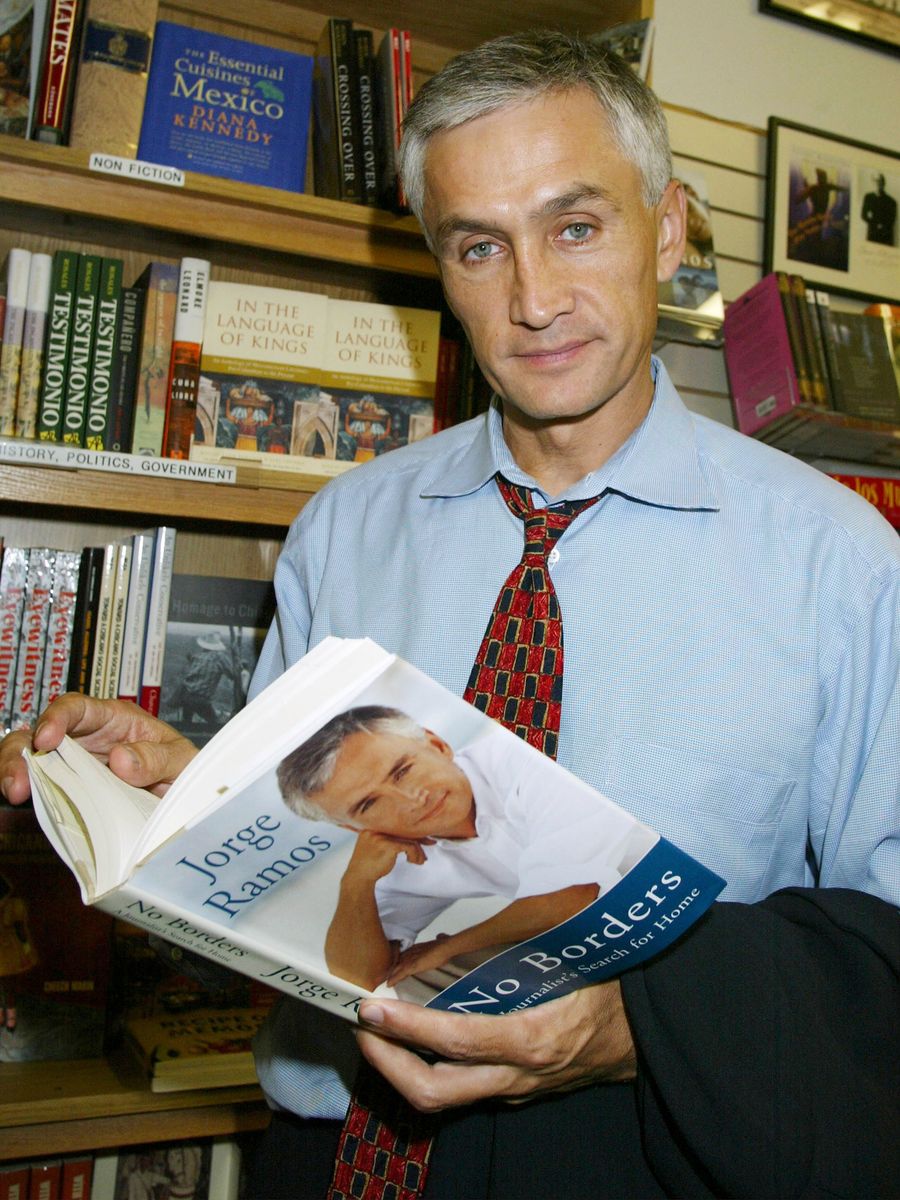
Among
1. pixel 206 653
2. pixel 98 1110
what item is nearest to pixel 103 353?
pixel 206 653

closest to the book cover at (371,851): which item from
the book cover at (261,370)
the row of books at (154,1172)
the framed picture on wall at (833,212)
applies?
the book cover at (261,370)

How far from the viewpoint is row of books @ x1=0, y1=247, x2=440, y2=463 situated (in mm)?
1709

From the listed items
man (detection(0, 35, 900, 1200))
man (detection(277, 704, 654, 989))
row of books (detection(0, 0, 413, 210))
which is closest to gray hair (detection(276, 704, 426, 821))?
man (detection(277, 704, 654, 989))

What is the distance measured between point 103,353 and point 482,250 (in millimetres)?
861

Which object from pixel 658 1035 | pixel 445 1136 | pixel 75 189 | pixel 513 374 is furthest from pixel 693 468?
pixel 75 189

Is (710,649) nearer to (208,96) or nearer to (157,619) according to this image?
(157,619)

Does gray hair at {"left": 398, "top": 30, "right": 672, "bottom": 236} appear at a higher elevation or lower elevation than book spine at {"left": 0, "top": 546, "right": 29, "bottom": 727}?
higher

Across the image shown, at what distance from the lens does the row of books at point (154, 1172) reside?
175 centimetres

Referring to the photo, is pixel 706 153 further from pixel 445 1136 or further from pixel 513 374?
pixel 445 1136

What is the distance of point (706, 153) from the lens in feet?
7.69

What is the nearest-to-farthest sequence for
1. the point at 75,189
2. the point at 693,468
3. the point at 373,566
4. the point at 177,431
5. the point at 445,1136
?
the point at 445,1136, the point at 693,468, the point at 373,566, the point at 75,189, the point at 177,431

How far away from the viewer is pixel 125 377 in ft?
5.72

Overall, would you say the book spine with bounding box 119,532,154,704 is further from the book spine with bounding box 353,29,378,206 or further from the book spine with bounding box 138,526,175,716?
the book spine with bounding box 353,29,378,206

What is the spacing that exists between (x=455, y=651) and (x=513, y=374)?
0.31 metres
